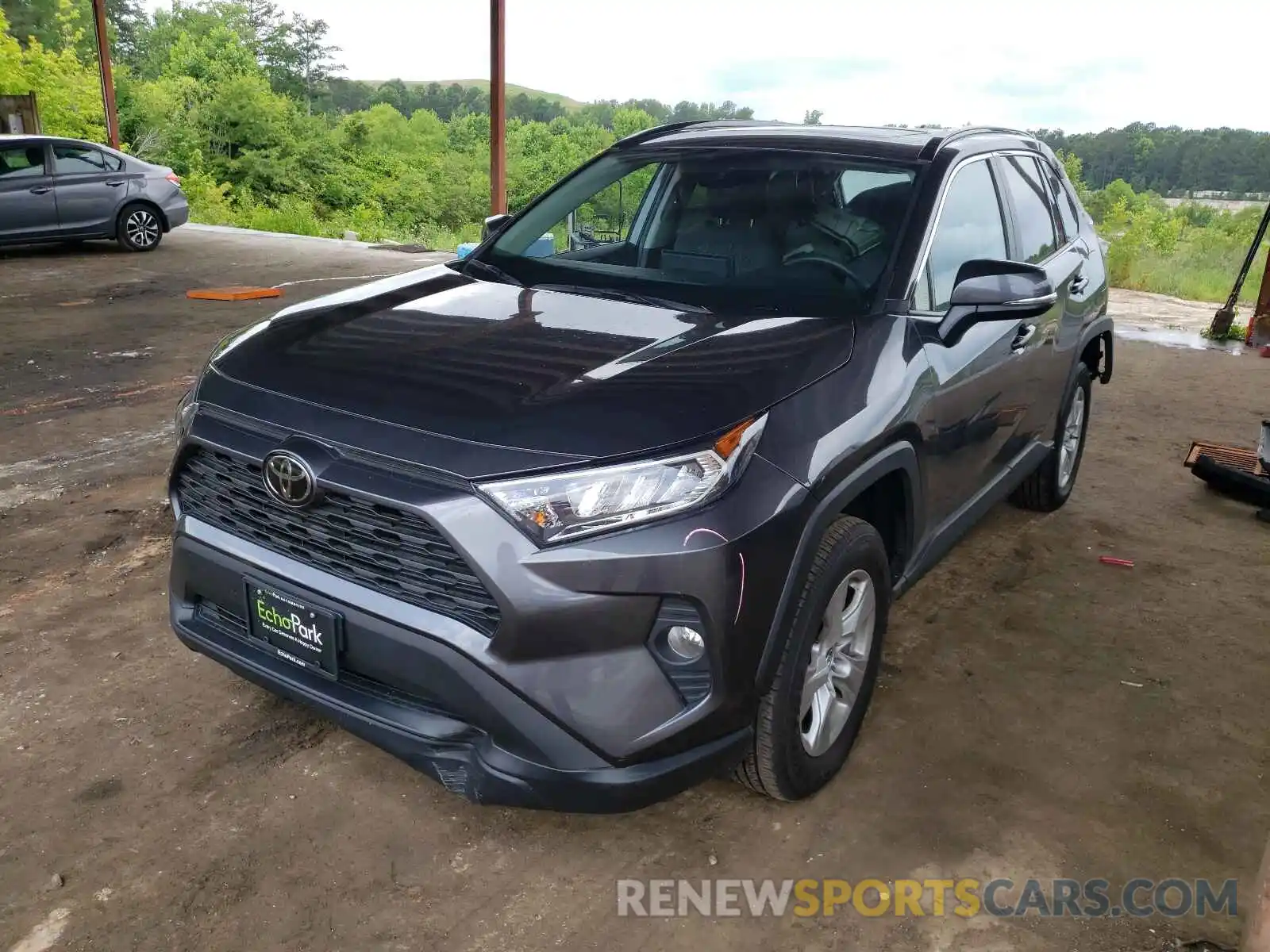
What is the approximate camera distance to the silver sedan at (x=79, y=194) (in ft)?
38.6

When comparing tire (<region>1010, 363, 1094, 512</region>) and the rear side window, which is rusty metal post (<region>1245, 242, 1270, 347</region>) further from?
the rear side window

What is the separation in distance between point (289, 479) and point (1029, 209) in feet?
10.1

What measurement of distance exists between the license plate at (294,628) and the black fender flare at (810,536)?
0.91 meters

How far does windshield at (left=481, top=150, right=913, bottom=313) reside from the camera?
304cm

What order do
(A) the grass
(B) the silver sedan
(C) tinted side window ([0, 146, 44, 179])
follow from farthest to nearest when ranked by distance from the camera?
(A) the grass, (B) the silver sedan, (C) tinted side window ([0, 146, 44, 179])

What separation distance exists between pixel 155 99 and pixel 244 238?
33.7 m

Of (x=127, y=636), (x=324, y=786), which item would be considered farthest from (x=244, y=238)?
(x=324, y=786)

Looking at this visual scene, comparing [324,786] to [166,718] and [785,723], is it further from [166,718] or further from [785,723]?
[785,723]

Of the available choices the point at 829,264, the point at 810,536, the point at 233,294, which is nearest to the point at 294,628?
the point at 810,536

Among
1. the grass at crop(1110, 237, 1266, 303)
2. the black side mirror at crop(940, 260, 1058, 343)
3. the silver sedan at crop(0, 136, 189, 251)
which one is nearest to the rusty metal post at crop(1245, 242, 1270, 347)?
the grass at crop(1110, 237, 1266, 303)

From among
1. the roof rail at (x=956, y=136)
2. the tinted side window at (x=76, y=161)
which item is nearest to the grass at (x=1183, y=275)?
the roof rail at (x=956, y=136)

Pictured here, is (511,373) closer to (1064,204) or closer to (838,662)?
(838,662)

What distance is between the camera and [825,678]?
2.60 m

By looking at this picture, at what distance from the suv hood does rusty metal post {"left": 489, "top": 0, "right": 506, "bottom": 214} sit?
436 inches
